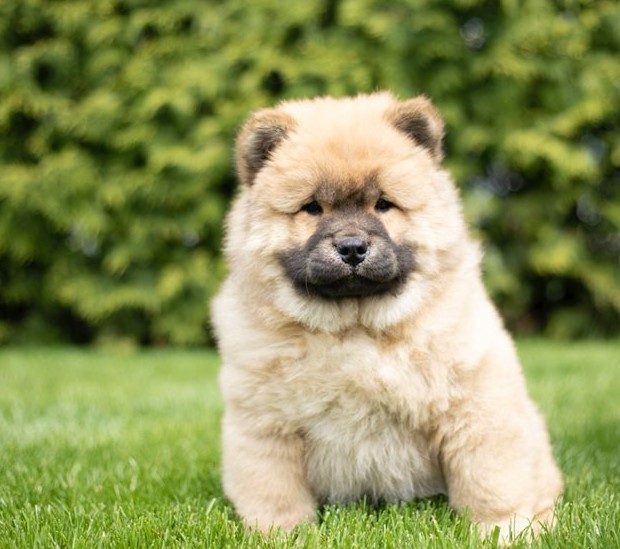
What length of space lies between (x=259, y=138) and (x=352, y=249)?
0.52 m

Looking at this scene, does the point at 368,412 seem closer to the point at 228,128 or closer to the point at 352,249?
the point at 352,249

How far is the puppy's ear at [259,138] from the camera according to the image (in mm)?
2447

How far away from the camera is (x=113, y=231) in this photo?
7.17 m

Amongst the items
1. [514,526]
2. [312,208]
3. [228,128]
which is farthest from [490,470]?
[228,128]

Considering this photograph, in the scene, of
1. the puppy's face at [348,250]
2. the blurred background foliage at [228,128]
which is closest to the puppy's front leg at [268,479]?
the puppy's face at [348,250]

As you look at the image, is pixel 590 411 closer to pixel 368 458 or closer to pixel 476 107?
pixel 368 458

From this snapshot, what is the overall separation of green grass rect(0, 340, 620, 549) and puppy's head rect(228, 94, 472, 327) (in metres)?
0.61

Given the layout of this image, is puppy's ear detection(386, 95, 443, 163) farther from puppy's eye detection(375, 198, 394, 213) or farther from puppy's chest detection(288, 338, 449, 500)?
puppy's chest detection(288, 338, 449, 500)

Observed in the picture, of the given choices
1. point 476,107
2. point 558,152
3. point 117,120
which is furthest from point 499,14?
point 117,120

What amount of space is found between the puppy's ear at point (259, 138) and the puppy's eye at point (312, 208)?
9.2 inches

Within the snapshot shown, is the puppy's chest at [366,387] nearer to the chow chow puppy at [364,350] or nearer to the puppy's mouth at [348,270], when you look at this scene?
the chow chow puppy at [364,350]

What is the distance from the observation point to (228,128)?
6.75m

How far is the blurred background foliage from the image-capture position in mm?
6582

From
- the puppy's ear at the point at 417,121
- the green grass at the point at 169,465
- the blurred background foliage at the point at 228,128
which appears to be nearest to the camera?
the green grass at the point at 169,465
